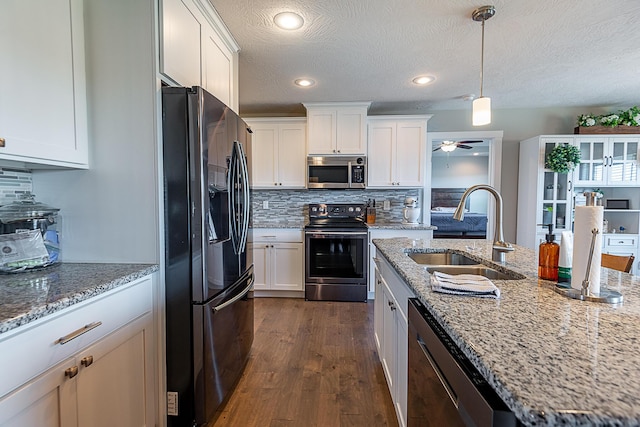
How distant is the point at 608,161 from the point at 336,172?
3173mm

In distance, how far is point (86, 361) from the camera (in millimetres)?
1039

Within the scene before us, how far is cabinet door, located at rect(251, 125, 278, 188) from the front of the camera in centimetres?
379

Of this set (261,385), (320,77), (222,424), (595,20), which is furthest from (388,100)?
(222,424)

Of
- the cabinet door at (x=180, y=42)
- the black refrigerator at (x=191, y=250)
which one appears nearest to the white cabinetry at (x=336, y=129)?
the cabinet door at (x=180, y=42)

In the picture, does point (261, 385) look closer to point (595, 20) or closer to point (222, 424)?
point (222, 424)

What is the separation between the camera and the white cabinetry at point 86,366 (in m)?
0.83

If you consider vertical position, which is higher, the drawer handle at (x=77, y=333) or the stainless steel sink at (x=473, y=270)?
the stainless steel sink at (x=473, y=270)

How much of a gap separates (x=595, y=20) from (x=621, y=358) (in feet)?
7.75

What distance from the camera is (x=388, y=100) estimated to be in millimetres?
3586

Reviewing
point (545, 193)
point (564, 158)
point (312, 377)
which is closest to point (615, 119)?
point (564, 158)

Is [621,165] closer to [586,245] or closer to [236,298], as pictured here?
[586,245]

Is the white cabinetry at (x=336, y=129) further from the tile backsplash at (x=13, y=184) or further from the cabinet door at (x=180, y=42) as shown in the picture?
the tile backsplash at (x=13, y=184)

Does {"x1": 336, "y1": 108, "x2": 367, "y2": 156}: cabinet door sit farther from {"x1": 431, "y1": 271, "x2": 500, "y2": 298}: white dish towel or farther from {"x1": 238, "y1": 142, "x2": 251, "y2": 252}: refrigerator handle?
{"x1": 431, "y1": 271, "x2": 500, "y2": 298}: white dish towel

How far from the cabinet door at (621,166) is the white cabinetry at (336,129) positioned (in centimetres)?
286
